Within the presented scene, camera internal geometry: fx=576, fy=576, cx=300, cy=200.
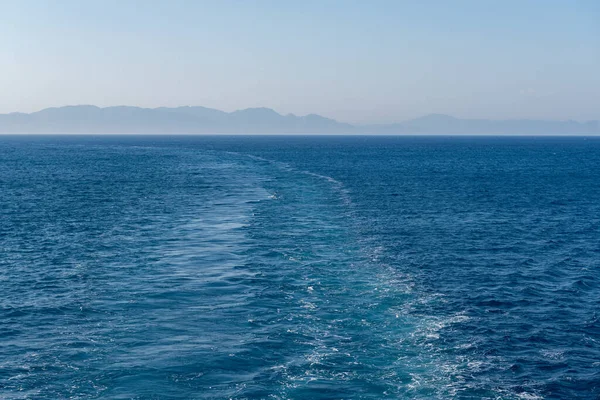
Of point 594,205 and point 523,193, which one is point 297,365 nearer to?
point 594,205

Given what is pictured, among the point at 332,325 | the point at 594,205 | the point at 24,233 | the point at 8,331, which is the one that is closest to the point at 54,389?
the point at 8,331

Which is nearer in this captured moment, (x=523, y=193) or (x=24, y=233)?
(x=24, y=233)

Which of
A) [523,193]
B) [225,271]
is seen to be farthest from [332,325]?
[523,193]

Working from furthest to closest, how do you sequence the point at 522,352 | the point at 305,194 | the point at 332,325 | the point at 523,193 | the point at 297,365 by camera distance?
the point at 523,193
the point at 305,194
the point at 332,325
the point at 522,352
the point at 297,365

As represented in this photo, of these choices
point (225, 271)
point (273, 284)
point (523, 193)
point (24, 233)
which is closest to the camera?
point (273, 284)

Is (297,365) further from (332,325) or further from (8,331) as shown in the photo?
(8,331)

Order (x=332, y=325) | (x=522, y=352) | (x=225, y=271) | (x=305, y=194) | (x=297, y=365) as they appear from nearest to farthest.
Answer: (x=297, y=365)
(x=522, y=352)
(x=332, y=325)
(x=225, y=271)
(x=305, y=194)
